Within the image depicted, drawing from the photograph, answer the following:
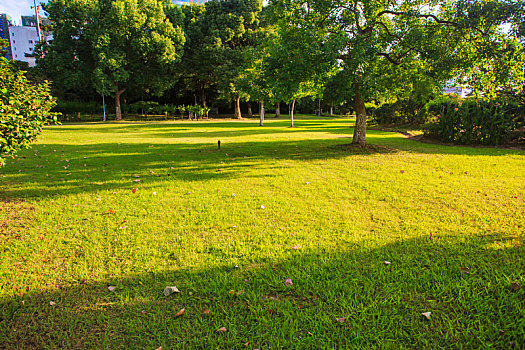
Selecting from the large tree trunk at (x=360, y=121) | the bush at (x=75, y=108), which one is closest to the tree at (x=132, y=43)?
the bush at (x=75, y=108)

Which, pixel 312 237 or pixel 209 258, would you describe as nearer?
pixel 209 258

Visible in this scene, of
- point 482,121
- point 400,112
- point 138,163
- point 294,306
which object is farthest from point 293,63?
point 400,112

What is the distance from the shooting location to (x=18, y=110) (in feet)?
13.3

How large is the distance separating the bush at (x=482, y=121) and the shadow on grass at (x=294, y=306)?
426 inches

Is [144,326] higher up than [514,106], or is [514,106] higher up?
[514,106]

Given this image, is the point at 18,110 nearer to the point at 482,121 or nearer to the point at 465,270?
the point at 465,270

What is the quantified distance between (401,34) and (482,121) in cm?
547

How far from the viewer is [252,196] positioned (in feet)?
18.4

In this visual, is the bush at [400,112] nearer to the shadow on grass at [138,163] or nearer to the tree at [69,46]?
the shadow on grass at [138,163]

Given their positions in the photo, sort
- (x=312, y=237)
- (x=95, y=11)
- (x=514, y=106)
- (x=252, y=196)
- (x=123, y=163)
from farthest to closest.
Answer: (x=95, y=11), (x=514, y=106), (x=123, y=163), (x=252, y=196), (x=312, y=237)

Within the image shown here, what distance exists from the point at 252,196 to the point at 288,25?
7.47 metres

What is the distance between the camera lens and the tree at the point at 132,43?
28984 millimetres

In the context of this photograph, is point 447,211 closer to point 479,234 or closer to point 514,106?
point 479,234

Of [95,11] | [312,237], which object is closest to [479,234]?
→ [312,237]
